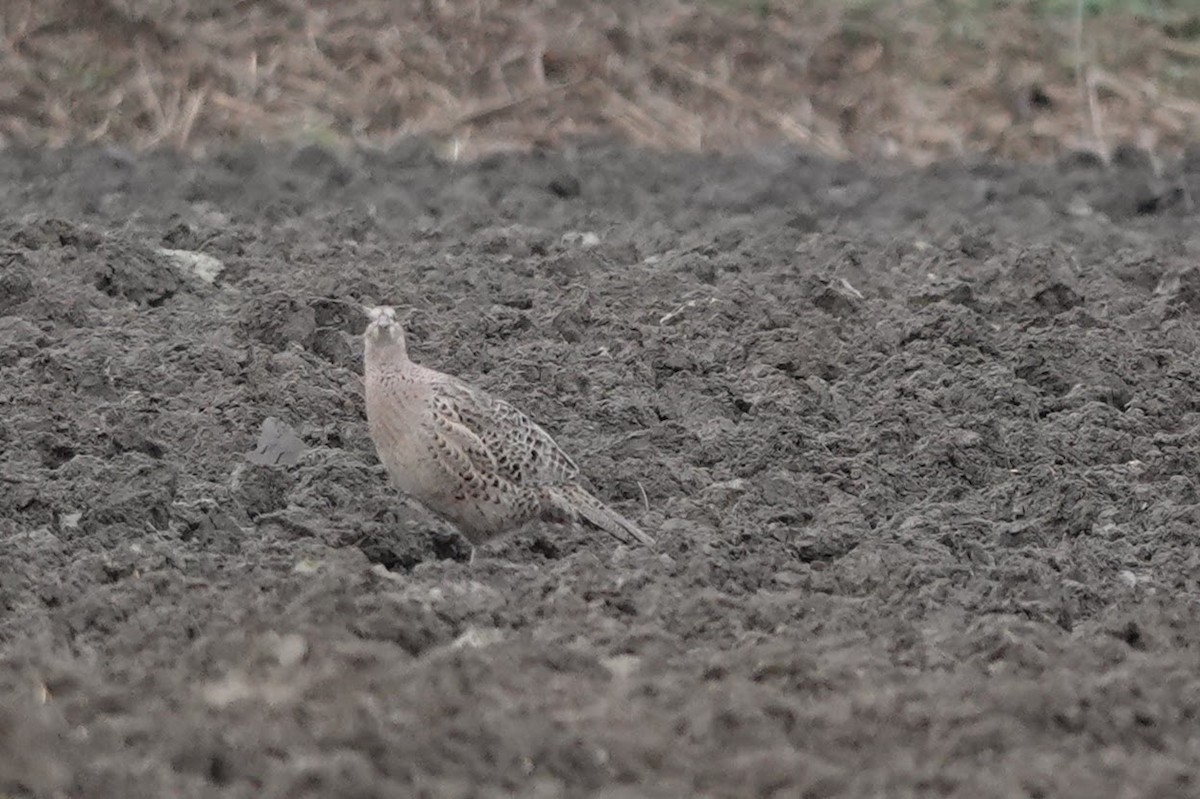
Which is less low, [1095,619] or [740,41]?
[1095,619]

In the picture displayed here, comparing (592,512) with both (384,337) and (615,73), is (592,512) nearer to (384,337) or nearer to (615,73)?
(384,337)

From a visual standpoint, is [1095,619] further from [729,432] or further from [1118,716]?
[729,432]

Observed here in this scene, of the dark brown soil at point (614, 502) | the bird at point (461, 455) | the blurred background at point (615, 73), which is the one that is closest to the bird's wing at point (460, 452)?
the bird at point (461, 455)

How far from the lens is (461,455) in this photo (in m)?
7.75

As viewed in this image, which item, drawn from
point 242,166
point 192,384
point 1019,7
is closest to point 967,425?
point 192,384

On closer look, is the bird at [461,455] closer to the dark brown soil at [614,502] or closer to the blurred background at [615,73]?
the dark brown soil at [614,502]

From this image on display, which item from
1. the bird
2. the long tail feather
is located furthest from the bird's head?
the long tail feather

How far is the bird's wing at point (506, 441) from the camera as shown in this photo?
7.80 meters

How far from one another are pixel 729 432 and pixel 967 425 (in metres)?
0.91

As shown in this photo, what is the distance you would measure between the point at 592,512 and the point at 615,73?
40.2ft

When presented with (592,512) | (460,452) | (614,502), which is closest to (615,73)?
(614,502)

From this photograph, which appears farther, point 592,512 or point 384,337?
point 384,337

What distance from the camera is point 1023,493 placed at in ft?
26.4

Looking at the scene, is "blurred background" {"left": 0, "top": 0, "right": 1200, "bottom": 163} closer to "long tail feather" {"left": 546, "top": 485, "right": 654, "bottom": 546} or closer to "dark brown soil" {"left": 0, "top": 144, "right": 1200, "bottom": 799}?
"dark brown soil" {"left": 0, "top": 144, "right": 1200, "bottom": 799}
